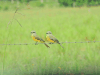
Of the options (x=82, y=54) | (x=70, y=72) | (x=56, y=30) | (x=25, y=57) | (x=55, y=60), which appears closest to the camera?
(x=70, y=72)

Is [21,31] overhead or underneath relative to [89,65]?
overhead

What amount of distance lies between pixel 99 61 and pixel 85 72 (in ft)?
1.83

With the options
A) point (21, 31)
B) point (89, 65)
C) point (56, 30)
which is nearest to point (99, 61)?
point (89, 65)

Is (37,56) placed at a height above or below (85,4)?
below

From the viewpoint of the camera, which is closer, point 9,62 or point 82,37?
point 9,62

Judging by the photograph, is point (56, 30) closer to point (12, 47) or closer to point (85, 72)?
point (12, 47)

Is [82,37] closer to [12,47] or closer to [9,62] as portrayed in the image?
[12,47]

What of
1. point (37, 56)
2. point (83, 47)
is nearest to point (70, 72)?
point (37, 56)

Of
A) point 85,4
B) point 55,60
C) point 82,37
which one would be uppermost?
point 85,4

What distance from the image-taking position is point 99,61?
3389 mm

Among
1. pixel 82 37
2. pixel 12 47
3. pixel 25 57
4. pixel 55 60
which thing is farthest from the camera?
pixel 82 37

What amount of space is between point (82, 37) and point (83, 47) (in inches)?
40.3

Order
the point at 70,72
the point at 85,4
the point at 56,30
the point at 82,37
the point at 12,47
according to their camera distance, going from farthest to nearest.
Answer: the point at 85,4, the point at 56,30, the point at 82,37, the point at 12,47, the point at 70,72

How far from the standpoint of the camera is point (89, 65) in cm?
331
